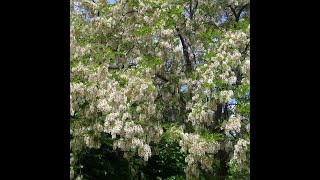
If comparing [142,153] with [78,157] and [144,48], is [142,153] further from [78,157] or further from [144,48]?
[144,48]

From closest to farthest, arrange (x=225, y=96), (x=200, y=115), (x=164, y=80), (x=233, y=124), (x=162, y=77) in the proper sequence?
1. (x=233, y=124)
2. (x=225, y=96)
3. (x=200, y=115)
4. (x=162, y=77)
5. (x=164, y=80)

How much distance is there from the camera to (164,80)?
8469 mm

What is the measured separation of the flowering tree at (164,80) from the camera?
692 cm

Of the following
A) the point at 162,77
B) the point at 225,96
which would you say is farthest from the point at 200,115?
the point at 162,77

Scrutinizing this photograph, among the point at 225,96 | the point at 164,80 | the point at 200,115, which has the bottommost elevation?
the point at 200,115

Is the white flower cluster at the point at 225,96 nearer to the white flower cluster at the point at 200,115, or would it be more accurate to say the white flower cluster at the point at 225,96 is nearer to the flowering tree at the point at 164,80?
the flowering tree at the point at 164,80

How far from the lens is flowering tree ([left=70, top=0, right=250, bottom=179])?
6.92 metres

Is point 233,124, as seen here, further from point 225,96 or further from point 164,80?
point 164,80

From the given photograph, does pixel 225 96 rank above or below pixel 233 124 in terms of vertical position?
above

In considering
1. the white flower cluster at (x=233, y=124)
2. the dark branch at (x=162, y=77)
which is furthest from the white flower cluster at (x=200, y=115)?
the dark branch at (x=162, y=77)

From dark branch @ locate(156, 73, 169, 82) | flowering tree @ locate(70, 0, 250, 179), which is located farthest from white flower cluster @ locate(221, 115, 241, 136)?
dark branch @ locate(156, 73, 169, 82)
